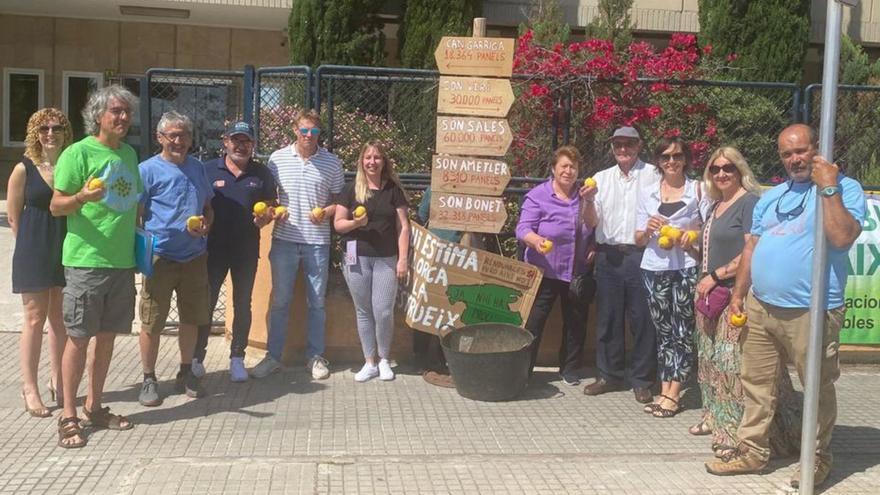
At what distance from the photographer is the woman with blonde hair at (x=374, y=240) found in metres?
→ 6.39

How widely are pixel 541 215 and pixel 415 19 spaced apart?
32.5 ft

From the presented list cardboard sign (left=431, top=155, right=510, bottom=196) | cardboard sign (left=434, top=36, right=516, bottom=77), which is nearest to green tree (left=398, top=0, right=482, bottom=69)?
cardboard sign (left=434, top=36, right=516, bottom=77)

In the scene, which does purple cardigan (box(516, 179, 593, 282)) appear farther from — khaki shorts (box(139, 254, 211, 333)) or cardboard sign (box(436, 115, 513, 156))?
khaki shorts (box(139, 254, 211, 333))

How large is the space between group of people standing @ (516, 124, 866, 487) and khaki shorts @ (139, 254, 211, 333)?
7.22ft

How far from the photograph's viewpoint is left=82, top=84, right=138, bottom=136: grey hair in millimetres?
5152

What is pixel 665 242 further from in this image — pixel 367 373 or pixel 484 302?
pixel 367 373

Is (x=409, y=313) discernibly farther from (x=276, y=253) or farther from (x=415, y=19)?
(x=415, y=19)

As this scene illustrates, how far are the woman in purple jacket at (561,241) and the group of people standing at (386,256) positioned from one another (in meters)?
0.01

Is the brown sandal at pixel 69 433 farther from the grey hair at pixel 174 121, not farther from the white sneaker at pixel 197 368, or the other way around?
the grey hair at pixel 174 121

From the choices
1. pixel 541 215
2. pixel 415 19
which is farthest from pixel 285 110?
pixel 415 19

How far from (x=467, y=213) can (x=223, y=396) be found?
2.11 m

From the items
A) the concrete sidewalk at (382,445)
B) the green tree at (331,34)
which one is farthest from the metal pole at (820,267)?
the green tree at (331,34)

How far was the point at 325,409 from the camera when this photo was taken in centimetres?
589

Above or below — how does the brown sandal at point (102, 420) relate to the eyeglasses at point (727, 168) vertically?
below
